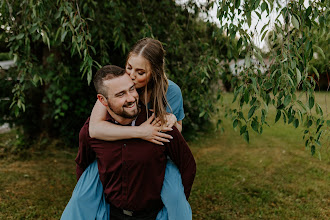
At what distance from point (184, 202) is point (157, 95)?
2.17 ft

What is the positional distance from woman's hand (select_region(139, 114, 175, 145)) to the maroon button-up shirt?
0.04 meters

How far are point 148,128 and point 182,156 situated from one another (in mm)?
272

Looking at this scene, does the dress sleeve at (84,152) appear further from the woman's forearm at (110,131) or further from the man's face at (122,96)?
the man's face at (122,96)

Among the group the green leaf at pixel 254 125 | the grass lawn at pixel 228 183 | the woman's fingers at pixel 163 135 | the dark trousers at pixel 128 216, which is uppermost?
the woman's fingers at pixel 163 135

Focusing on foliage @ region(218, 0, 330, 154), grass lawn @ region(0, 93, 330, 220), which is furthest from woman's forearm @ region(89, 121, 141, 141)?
grass lawn @ region(0, 93, 330, 220)

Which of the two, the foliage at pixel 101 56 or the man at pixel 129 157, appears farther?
the foliage at pixel 101 56

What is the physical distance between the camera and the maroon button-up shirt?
5.64 feet

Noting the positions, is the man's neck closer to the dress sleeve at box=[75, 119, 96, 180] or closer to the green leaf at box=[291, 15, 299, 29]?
the dress sleeve at box=[75, 119, 96, 180]

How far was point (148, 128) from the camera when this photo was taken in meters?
1.70

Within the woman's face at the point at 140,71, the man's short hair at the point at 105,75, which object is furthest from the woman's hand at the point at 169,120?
the man's short hair at the point at 105,75

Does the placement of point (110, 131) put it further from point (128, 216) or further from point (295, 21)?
point (295, 21)

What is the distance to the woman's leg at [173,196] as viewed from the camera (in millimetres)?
1783

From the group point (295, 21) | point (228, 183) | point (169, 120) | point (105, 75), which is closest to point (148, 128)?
point (169, 120)

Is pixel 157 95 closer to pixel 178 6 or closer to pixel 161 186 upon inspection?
pixel 161 186
